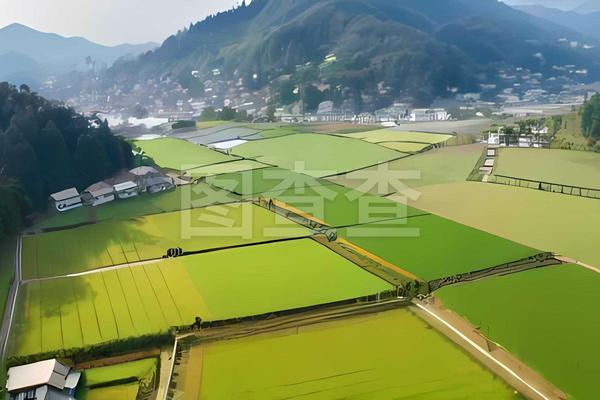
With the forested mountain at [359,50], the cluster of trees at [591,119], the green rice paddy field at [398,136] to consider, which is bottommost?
the green rice paddy field at [398,136]

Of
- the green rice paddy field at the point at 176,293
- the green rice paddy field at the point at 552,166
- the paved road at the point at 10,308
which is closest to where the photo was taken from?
the paved road at the point at 10,308

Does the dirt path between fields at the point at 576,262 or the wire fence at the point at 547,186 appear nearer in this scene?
the dirt path between fields at the point at 576,262

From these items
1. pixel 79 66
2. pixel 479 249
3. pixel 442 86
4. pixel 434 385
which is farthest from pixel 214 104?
pixel 79 66

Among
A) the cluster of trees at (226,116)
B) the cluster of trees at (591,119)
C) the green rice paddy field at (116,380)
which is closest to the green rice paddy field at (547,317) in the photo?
the green rice paddy field at (116,380)

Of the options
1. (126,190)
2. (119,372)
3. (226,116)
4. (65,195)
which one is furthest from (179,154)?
(119,372)

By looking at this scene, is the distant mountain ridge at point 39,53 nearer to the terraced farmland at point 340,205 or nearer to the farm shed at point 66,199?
the farm shed at point 66,199

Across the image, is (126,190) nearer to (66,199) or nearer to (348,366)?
(66,199)

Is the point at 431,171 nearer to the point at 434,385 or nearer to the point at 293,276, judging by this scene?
the point at 293,276
